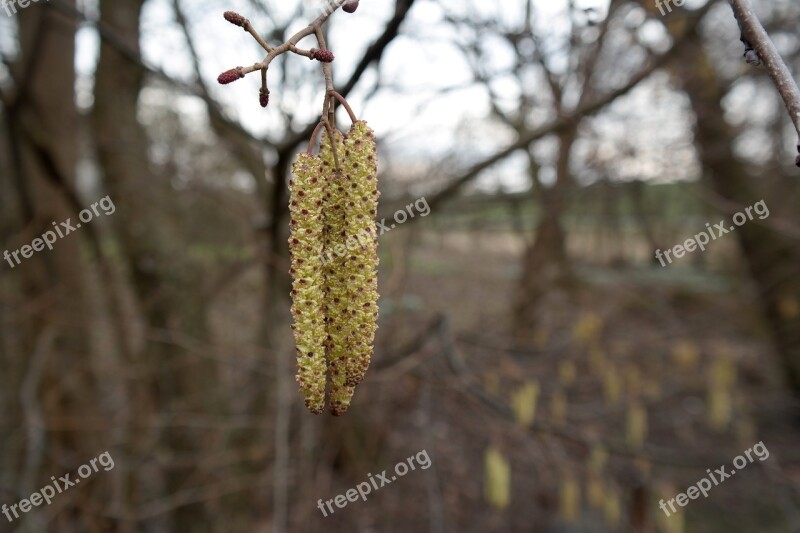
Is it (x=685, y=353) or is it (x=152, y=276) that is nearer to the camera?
(x=152, y=276)

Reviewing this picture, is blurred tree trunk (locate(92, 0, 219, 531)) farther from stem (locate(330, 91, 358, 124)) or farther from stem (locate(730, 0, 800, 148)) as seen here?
stem (locate(730, 0, 800, 148))

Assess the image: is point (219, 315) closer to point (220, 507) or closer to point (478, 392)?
point (220, 507)

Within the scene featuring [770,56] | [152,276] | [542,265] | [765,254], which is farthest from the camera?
[542,265]

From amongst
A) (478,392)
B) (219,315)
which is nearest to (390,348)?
(478,392)

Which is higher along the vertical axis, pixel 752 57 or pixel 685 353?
pixel 685 353

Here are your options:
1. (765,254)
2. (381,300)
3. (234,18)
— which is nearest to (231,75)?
(234,18)

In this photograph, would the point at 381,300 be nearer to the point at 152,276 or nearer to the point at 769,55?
the point at 152,276
